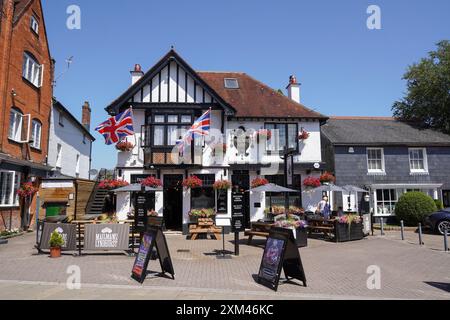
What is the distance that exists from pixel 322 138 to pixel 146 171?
39.3 ft

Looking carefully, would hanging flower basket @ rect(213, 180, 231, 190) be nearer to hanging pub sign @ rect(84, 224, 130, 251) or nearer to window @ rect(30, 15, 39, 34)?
hanging pub sign @ rect(84, 224, 130, 251)

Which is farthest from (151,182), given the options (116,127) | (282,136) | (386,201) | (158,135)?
(386,201)

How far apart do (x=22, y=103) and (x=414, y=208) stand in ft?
72.2

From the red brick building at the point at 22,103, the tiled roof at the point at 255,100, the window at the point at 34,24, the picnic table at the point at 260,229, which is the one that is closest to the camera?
the picnic table at the point at 260,229

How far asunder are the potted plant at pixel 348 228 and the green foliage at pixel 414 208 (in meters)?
5.32

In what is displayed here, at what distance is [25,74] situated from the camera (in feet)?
59.1

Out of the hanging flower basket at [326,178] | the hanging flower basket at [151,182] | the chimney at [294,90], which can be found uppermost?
the chimney at [294,90]

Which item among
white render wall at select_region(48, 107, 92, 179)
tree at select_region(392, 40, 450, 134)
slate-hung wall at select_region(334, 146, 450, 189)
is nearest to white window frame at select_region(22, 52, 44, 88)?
white render wall at select_region(48, 107, 92, 179)

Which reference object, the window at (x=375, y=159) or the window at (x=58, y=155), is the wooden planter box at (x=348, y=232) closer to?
the window at (x=375, y=159)

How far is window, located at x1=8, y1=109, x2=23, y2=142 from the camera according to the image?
54.7 ft

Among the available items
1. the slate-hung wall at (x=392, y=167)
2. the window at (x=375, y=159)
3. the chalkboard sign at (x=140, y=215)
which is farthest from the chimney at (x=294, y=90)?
the chalkboard sign at (x=140, y=215)

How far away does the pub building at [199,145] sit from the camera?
56.0 feet

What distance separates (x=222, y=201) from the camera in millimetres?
17328
